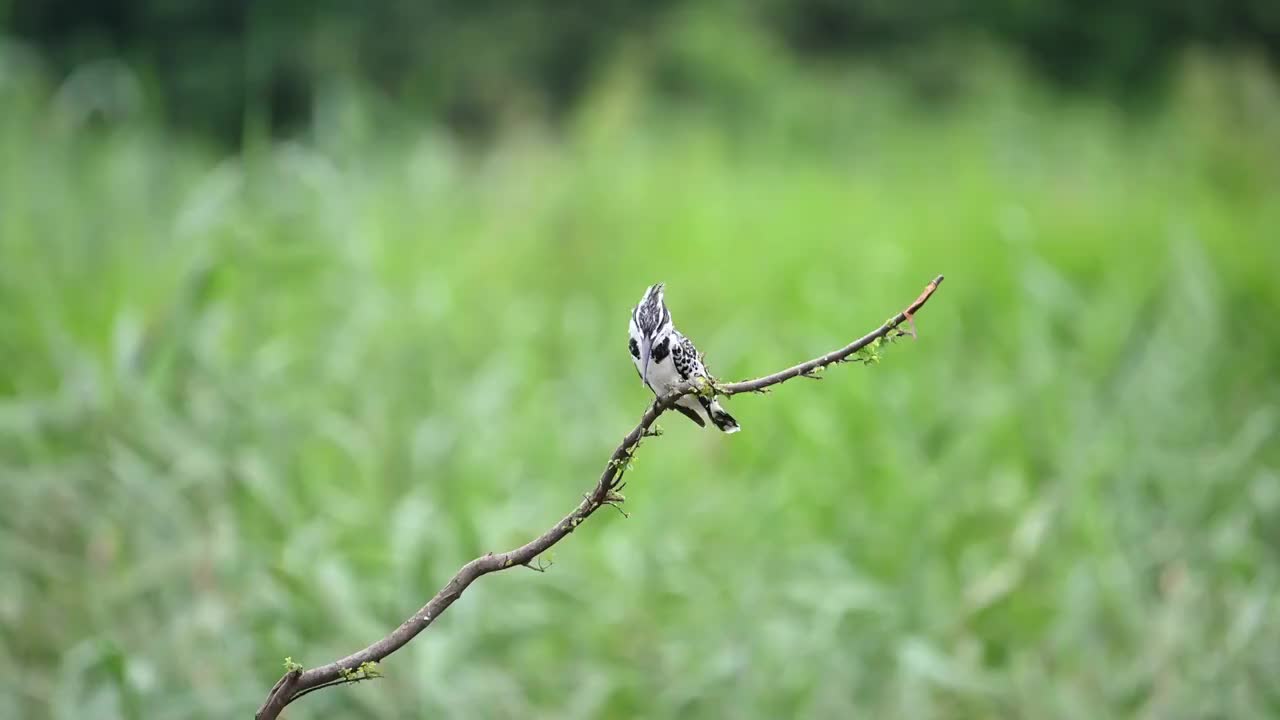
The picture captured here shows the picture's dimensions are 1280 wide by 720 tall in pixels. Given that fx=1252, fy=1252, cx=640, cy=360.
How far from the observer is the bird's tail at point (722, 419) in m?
2.38

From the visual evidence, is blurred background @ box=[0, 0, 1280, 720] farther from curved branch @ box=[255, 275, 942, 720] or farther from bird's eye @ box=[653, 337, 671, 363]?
curved branch @ box=[255, 275, 942, 720]

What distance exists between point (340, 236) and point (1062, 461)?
294cm

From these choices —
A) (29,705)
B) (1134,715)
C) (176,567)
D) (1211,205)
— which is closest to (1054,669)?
(1134,715)

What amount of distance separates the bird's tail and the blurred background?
62.1 inches

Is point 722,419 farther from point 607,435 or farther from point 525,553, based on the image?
point 607,435

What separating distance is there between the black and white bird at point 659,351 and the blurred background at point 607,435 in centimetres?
170

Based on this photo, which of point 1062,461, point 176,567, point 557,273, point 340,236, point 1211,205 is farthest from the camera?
point 1211,205

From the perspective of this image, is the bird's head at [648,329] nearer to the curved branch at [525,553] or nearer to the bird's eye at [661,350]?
the bird's eye at [661,350]

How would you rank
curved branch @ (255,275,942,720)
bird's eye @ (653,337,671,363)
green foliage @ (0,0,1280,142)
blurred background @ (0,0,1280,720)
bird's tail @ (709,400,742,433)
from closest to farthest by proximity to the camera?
1. curved branch @ (255,275,942,720)
2. bird's eye @ (653,337,671,363)
3. bird's tail @ (709,400,742,433)
4. blurred background @ (0,0,1280,720)
5. green foliage @ (0,0,1280,142)

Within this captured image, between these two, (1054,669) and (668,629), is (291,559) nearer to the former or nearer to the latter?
(668,629)

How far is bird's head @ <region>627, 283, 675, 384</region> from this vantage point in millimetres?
2252

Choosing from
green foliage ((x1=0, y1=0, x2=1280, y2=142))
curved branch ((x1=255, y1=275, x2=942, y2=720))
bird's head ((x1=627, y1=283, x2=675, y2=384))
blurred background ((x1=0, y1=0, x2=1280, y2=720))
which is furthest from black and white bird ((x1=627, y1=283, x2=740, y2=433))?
green foliage ((x1=0, y1=0, x2=1280, y2=142))

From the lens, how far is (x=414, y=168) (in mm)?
6766

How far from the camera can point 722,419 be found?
2463mm
